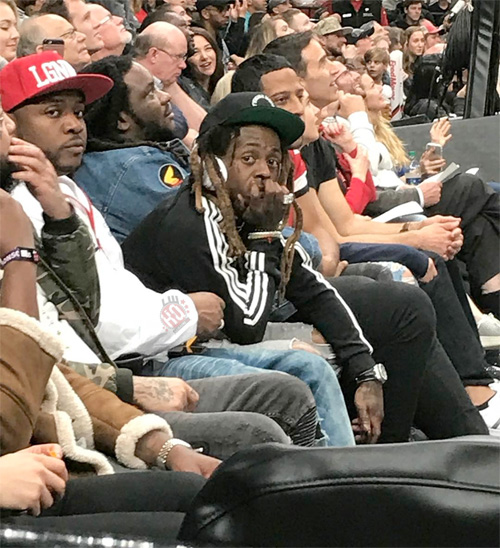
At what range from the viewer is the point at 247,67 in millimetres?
3184

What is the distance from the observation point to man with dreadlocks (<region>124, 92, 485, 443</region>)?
2277 mm

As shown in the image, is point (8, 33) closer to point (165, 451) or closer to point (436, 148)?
point (165, 451)

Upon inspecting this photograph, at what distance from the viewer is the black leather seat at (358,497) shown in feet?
2.30

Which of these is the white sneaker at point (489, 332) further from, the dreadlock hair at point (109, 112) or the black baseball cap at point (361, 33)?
the black baseball cap at point (361, 33)

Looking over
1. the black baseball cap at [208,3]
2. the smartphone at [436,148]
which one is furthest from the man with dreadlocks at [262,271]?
the black baseball cap at [208,3]

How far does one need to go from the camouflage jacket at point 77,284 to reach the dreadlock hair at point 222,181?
44 cm

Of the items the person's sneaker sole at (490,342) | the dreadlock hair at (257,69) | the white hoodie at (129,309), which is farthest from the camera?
the person's sneaker sole at (490,342)

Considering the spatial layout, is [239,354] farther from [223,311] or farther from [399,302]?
[399,302]

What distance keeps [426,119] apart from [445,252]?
3173 millimetres

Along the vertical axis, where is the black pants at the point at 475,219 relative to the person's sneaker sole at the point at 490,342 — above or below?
above

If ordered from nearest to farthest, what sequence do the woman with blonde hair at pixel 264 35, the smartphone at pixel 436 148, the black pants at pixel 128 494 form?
the black pants at pixel 128 494, the woman with blonde hair at pixel 264 35, the smartphone at pixel 436 148

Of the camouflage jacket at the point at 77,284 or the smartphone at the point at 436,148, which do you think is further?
the smartphone at the point at 436,148

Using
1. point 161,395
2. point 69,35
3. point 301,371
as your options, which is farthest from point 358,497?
point 69,35

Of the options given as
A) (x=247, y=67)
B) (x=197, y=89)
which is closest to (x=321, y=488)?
(x=247, y=67)
